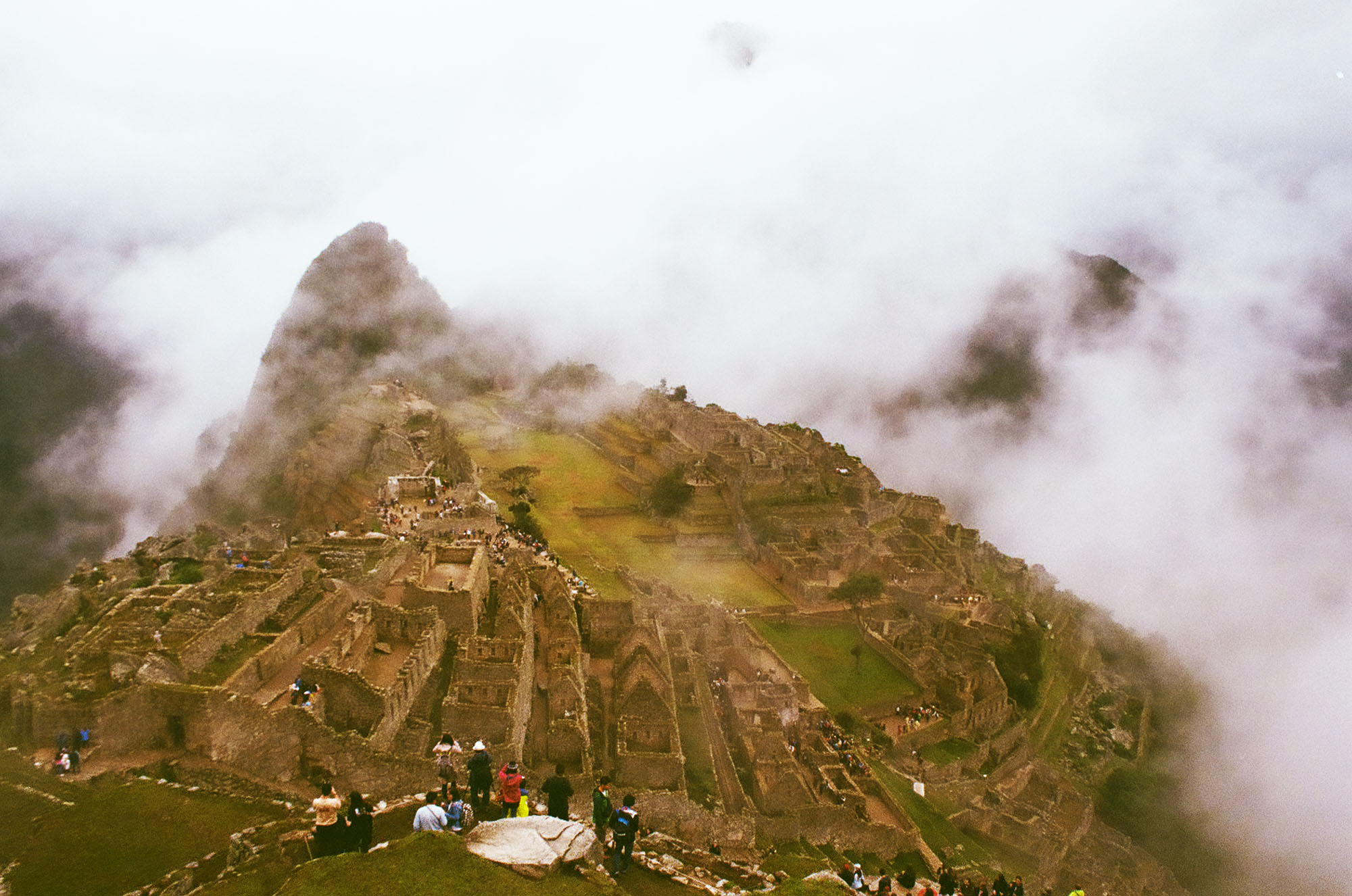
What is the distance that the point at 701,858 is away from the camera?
2052cm

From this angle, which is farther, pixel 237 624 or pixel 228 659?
pixel 237 624

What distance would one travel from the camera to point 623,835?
52.4ft

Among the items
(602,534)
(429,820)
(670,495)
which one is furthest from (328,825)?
(670,495)

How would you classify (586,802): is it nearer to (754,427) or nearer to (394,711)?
(394,711)

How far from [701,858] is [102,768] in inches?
567

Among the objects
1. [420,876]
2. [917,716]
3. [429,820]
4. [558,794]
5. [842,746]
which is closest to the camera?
[420,876]

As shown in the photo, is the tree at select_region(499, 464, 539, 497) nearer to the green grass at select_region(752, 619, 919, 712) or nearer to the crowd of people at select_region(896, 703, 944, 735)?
the green grass at select_region(752, 619, 919, 712)

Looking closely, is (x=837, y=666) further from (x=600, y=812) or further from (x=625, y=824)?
(x=625, y=824)

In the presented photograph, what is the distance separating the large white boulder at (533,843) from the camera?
43.9 ft

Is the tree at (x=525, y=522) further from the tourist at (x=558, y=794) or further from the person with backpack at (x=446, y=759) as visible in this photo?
the tourist at (x=558, y=794)

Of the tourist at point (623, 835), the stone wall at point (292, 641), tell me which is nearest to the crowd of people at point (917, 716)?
the stone wall at point (292, 641)

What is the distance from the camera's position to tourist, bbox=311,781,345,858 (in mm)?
13805

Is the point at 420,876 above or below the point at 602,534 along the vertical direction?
below

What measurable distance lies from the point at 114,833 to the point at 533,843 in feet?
31.4
